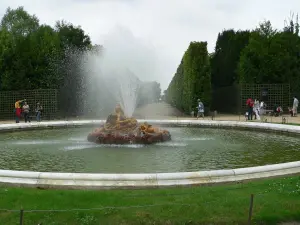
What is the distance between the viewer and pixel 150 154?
13422 mm

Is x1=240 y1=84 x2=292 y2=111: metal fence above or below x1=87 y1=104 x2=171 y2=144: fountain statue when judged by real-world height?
above

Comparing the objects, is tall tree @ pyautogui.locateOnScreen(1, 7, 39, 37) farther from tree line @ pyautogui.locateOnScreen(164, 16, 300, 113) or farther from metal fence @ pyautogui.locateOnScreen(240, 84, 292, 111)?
metal fence @ pyautogui.locateOnScreen(240, 84, 292, 111)

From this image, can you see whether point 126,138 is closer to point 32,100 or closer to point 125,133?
point 125,133

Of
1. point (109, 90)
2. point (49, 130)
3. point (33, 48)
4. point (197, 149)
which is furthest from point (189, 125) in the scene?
point (33, 48)

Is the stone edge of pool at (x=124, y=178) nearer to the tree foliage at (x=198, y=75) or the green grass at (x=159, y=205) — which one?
the green grass at (x=159, y=205)

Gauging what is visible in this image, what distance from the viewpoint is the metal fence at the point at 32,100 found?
3225cm

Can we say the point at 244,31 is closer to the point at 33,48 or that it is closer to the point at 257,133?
the point at 33,48

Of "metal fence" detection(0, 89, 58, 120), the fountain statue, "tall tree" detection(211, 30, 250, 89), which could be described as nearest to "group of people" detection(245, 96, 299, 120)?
"tall tree" detection(211, 30, 250, 89)

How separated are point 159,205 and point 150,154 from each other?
6.45 m

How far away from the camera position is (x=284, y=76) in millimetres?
34594

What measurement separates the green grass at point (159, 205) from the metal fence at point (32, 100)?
24.8 m

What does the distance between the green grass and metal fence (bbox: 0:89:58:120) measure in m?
24.8

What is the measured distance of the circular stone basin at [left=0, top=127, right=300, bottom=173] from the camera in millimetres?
11273

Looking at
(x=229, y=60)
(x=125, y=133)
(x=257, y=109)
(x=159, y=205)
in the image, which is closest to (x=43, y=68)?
(x=229, y=60)
